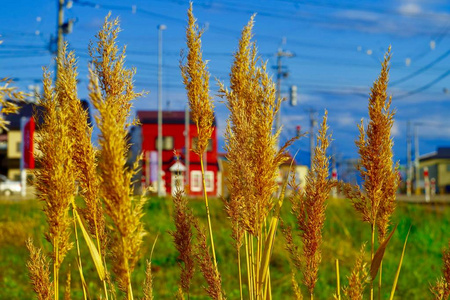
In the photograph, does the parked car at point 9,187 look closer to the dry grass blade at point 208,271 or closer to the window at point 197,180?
the window at point 197,180

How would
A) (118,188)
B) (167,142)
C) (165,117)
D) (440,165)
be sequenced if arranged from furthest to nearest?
(440,165)
(165,117)
(167,142)
(118,188)

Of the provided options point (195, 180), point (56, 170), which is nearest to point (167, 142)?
point (195, 180)

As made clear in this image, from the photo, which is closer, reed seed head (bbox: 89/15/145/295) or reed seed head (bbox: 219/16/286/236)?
reed seed head (bbox: 89/15/145/295)

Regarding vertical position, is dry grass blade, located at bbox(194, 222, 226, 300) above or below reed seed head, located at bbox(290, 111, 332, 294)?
below

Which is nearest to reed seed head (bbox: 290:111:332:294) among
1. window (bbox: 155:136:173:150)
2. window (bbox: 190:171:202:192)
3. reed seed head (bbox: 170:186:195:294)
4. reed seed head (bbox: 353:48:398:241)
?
reed seed head (bbox: 353:48:398:241)

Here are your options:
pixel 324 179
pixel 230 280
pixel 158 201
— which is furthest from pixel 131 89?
pixel 158 201

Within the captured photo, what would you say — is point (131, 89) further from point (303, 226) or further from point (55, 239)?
point (303, 226)

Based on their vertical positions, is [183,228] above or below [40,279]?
above

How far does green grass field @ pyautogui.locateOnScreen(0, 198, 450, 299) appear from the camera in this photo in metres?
8.55

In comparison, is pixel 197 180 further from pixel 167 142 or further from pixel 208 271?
pixel 208 271

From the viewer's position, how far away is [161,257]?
10492 millimetres

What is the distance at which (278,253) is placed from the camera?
1017 centimetres

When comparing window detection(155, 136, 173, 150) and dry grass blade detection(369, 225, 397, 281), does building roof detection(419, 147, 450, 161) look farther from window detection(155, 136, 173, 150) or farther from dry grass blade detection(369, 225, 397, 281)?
dry grass blade detection(369, 225, 397, 281)

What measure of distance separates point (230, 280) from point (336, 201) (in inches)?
219
